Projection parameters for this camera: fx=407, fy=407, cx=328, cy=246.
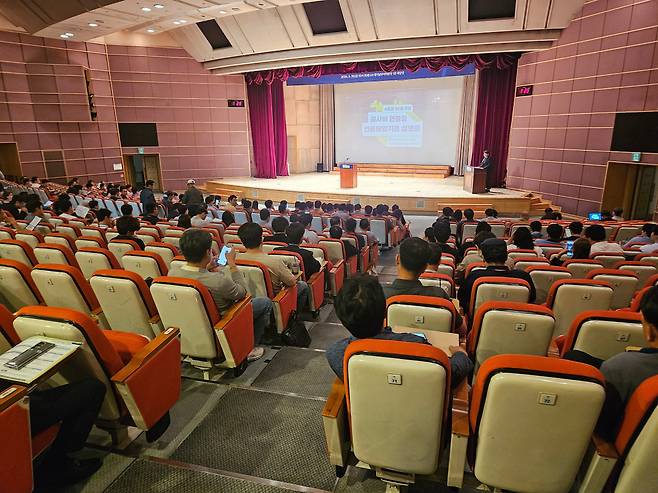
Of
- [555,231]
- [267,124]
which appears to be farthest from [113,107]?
[555,231]

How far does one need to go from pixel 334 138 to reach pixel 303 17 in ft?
21.1

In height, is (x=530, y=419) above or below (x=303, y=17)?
below

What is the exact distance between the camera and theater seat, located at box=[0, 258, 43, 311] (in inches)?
116

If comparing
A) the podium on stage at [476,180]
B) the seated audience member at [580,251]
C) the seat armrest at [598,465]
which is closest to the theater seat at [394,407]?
the seat armrest at [598,465]

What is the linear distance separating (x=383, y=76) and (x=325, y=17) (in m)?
3.17

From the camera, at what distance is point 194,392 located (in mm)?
2777

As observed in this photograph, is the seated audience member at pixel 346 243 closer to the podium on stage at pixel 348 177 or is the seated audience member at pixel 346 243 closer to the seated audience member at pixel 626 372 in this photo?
the seated audience member at pixel 626 372

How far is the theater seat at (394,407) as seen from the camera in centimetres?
154

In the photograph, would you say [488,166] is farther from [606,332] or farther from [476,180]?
[606,332]

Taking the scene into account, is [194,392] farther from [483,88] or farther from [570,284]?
[483,88]

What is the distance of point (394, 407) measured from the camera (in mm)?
1621

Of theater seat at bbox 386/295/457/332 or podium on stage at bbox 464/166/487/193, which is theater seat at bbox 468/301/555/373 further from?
podium on stage at bbox 464/166/487/193

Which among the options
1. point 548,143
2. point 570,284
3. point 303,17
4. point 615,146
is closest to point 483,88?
point 548,143

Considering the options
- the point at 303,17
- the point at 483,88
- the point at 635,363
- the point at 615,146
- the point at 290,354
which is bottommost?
the point at 290,354
